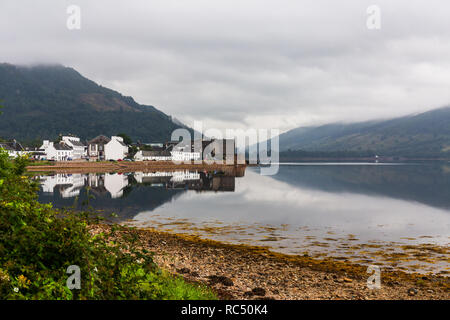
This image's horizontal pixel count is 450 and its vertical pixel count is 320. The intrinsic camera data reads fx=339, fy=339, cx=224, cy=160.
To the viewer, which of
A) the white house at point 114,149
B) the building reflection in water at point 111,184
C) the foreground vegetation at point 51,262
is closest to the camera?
the foreground vegetation at point 51,262

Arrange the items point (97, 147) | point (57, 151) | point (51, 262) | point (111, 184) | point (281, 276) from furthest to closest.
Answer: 1. point (97, 147)
2. point (57, 151)
3. point (111, 184)
4. point (281, 276)
5. point (51, 262)

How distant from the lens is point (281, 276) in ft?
51.5

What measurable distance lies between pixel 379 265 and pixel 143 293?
1551 cm

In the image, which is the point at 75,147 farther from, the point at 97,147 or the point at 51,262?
the point at 51,262

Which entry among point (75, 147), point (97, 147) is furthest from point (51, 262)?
point (97, 147)

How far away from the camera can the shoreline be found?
13271 millimetres

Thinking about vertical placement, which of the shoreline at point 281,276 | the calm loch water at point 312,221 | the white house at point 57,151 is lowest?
the calm loch water at point 312,221

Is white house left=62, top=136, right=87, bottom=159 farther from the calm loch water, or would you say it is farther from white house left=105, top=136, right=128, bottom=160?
the calm loch water

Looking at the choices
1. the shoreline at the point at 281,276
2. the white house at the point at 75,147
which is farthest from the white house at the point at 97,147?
the shoreline at the point at 281,276

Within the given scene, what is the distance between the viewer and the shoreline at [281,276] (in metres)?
13.3

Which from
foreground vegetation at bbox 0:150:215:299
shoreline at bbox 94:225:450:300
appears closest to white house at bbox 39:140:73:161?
shoreline at bbox 94:225:450:300

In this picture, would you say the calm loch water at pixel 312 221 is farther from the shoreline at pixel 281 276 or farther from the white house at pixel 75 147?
the white house at pixel 75 147
